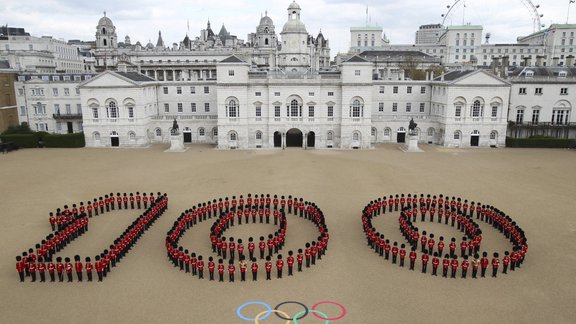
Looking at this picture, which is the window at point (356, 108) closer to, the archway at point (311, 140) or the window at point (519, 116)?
the archway at point (311, 140)

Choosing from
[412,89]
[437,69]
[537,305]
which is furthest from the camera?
[437,69]

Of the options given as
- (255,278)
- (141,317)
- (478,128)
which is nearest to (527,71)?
(478,128)

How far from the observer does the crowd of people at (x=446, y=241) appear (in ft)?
64.5

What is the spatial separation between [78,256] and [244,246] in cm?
794

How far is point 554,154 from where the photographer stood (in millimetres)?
49500

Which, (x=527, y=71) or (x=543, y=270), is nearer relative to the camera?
(x=543, y=270)

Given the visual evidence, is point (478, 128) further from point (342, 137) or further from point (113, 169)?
point (113, 169)

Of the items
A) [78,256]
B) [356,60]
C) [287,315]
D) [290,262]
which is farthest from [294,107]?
[287,315]

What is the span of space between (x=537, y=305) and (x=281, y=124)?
39.4 m

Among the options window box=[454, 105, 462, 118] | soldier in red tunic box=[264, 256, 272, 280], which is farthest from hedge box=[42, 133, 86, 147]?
window box=[454, 105, 462, 118]

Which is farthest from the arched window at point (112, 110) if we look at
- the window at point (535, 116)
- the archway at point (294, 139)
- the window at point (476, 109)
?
the window at point (535, 116)

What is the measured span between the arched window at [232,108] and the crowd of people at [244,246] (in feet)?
86.5

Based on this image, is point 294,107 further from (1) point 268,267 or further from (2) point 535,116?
(1) point 268,267

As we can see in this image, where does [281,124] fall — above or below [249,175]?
above
